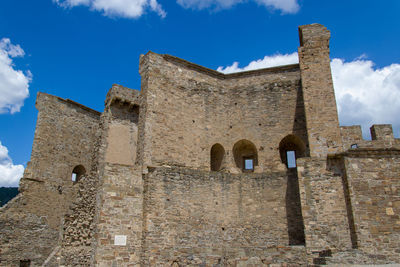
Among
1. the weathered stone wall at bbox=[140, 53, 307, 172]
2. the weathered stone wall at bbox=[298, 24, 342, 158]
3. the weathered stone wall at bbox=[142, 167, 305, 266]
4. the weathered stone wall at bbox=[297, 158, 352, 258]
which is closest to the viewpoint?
the weathered stone wall at bbox=[297, 158, 352, 258]

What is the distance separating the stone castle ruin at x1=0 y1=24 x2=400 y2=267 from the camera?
10.9 m

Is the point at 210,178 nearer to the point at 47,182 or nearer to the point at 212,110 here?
the point at 212,110

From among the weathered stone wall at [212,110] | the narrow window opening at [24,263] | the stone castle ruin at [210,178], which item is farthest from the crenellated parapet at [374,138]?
the narrow window opening at [24,263]

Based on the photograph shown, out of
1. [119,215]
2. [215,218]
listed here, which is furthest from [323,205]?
[119,215]

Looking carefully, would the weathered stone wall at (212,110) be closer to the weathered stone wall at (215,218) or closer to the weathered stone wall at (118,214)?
the weathered stone wall at (215,218)

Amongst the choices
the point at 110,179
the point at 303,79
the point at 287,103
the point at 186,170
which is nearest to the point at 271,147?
the point at 287,103

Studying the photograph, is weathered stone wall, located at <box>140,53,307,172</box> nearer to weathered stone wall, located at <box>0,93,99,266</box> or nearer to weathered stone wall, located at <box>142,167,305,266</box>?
weathered stone wall, located at <box>142,167,305,266</box>

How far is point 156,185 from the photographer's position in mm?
11938

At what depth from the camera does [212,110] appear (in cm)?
1531

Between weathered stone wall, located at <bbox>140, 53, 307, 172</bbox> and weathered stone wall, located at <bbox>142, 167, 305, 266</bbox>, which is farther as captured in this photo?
weathered stone wall, located at <bbox>140, 53, 307, 172</bbox>

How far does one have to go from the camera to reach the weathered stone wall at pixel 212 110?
44.4 feet

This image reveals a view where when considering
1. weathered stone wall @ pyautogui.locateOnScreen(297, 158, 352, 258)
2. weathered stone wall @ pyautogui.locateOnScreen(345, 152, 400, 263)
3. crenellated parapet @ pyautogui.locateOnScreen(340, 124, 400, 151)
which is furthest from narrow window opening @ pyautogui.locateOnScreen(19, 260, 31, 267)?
crenellated parapet @ pyautogui.locateOnScreen(340, 124, 400, 151)

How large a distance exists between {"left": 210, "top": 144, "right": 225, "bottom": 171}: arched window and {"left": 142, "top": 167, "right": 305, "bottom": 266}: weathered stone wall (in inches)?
66.3

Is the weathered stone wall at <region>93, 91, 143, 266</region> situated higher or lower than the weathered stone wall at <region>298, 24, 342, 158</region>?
lower
